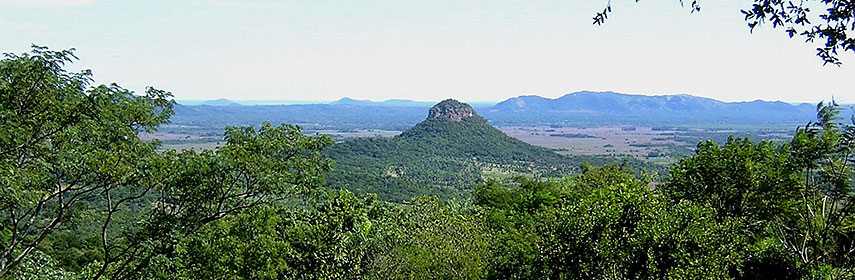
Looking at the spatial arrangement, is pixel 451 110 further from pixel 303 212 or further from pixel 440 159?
pixel 303 212

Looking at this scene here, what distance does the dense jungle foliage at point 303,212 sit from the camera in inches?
321

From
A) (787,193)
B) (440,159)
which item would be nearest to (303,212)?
(787,193)

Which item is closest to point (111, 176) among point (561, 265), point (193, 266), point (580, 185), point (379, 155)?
point (193, 266)

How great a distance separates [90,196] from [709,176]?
1495 cm

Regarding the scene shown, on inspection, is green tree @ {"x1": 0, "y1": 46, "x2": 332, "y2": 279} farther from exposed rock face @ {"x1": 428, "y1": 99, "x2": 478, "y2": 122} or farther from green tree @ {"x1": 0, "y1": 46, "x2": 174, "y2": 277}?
exposed rock face @ {"x1": 428, "y1": 99, "x2": 478, "y2": 122}

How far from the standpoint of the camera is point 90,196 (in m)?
9.29

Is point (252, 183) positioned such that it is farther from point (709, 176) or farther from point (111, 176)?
point (709, 176)

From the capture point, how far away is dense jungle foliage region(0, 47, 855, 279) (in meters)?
8.16

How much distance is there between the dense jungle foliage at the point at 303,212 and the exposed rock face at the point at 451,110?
9606 centimetres

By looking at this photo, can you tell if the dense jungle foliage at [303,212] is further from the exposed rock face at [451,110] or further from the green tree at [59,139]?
the exposed rock face at [451,110]

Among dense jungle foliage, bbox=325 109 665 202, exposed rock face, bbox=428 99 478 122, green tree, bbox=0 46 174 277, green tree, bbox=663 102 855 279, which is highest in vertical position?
green tree, bbox=0 46 174 277

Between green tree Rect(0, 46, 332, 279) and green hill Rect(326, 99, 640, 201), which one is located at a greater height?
green tree Rect(0, 46, 332, 279)

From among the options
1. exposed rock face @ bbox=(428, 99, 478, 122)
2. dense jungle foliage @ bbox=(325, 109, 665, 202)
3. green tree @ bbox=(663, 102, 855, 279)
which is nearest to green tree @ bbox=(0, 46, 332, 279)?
green tree @ bbox=(663, 102, 855, 279)

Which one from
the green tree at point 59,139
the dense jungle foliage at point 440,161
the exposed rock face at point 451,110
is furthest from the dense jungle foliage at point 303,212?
the exposed rock face at point 451,110
